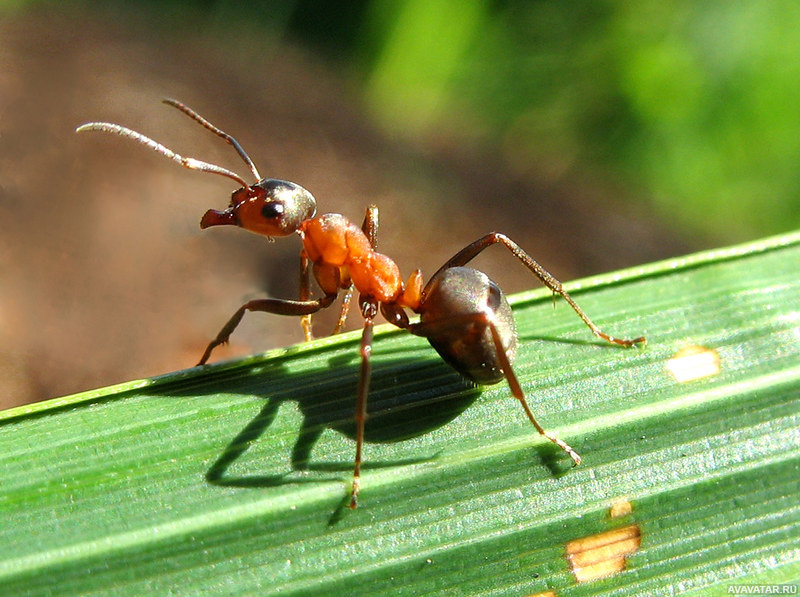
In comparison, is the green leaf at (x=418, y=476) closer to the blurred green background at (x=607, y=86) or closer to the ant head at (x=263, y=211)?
the ant head at (x=263, y=211)

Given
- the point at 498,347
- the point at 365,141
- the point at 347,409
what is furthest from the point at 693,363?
the point at 365,141

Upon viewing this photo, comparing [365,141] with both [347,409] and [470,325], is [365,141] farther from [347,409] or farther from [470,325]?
[347,409]

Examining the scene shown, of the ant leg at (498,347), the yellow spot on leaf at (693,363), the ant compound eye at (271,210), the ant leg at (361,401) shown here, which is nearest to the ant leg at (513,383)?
the ant leg at (498,347)

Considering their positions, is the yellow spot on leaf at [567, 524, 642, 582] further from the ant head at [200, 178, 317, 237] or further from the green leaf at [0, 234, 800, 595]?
the ant head at [200, 178, 317, 237]

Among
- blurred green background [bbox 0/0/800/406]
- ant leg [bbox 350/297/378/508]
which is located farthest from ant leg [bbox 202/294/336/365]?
blurred green background [bbox 0/0/800/406]

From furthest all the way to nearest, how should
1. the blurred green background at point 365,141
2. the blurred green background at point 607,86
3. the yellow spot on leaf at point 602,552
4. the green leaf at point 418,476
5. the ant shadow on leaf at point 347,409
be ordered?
the blurred green background at point 607,86, the blurred green background at point 365,141, the ant shadow on leaf at point 347,409, the yellow spot on leaf at point 602,552, the green leaf at point 418,476

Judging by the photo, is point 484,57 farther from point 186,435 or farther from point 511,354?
point 186,435
